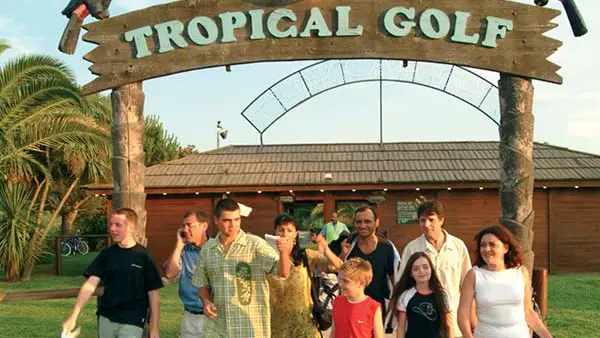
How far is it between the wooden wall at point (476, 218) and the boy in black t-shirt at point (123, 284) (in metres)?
12.4

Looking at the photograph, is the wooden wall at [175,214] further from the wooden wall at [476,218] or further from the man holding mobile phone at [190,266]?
the man holding mobile phone at [190,266]

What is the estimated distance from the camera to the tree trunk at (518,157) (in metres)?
6.46

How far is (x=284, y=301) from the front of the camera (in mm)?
4793

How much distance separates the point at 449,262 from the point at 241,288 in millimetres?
1829

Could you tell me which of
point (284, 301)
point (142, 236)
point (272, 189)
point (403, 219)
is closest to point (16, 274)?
point (272, 189)

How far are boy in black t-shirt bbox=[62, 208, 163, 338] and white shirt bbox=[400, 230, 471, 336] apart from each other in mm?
1964

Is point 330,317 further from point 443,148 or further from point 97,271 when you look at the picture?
point 443,148

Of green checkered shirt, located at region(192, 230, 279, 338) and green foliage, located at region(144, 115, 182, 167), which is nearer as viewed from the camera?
green checkered shirt, located at region(192, 230, 279, 338)

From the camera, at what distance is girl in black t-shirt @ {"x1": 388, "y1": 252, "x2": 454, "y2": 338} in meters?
4.38

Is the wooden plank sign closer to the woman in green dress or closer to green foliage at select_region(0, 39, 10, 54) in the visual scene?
the woman in green dress

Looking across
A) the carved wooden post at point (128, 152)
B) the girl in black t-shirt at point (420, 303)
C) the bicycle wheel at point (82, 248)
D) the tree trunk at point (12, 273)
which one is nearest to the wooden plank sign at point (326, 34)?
the carved wooden post at point (128, 152)

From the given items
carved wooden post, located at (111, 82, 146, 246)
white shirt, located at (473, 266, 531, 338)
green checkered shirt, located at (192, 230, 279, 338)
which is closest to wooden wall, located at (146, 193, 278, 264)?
carved wooden post, located at (111, 82, 146, 246)

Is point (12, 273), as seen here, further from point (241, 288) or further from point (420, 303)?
point (420, 303)

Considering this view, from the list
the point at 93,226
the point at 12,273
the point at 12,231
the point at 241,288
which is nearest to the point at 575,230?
the point at 12,231
